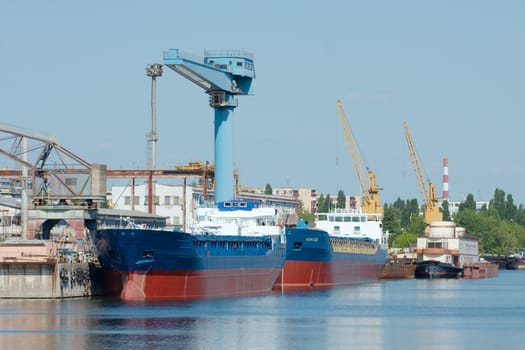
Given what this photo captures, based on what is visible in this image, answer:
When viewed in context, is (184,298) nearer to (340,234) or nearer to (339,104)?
(340,234)

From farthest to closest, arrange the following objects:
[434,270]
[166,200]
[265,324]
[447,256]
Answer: [447,256] < [166,200] < [434,270] < [265,324]

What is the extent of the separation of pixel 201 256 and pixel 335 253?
25652 mm

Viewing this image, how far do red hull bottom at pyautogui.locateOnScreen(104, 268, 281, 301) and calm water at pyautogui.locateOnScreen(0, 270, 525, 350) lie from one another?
163 cm

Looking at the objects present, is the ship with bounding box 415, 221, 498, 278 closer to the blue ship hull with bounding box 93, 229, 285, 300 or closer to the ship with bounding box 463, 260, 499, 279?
the ship with bounding box 463, 260, 499, 279

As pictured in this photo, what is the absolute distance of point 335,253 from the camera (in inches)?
3642

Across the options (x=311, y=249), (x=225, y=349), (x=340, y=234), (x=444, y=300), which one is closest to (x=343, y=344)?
(x=225, y=349)

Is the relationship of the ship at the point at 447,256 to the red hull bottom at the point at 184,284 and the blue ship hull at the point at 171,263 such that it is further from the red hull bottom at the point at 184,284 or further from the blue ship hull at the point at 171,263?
the blue ship hull at the point at 171,263

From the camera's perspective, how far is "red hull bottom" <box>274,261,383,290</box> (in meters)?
86.8

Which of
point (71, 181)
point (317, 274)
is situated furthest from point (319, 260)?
point (71, 181)

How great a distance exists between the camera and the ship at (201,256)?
65.1 m

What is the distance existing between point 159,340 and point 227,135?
4140 cm

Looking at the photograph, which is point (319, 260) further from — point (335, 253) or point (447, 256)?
→ point (447, 256)

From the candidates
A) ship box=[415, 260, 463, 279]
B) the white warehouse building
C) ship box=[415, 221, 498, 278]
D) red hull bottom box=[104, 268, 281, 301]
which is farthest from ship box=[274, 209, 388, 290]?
the white warehouse building

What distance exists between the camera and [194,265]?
6788cm
